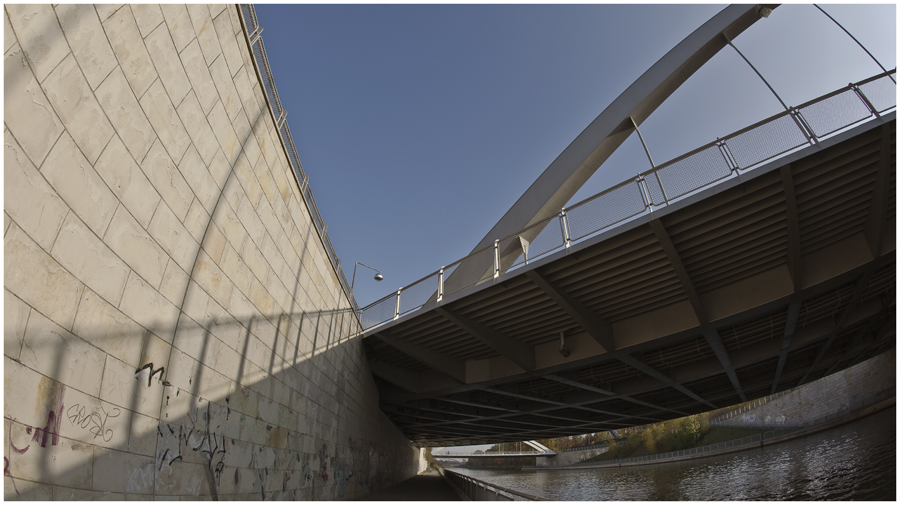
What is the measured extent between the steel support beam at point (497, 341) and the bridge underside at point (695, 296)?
0.06 metres

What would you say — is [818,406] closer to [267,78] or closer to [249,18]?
[267,78]

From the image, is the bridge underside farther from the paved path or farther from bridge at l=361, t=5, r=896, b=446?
the paved path

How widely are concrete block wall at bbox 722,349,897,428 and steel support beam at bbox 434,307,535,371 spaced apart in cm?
2798

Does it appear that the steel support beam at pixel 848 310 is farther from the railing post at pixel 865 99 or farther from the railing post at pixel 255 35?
the railing post at pixel 255 35

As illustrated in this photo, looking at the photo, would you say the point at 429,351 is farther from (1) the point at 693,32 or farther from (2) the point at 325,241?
(1) the point at 693,32

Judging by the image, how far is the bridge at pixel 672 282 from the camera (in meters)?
9.98

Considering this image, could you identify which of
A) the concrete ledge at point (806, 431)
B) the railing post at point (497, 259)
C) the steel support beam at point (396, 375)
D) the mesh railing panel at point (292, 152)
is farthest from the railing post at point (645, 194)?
the concrete ledge at point (806, 431)

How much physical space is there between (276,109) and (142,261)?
5.37 meters

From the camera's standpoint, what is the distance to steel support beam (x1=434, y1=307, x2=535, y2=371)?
1405 cm

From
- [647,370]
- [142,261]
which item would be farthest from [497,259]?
[142,261]

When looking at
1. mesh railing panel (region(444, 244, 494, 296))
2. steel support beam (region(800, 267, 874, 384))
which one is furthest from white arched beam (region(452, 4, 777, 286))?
steel support beam (region(800, 267, 874, 384))

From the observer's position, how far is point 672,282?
12453mm

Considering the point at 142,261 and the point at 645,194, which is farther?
the point at 645,194

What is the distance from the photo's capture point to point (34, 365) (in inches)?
167
